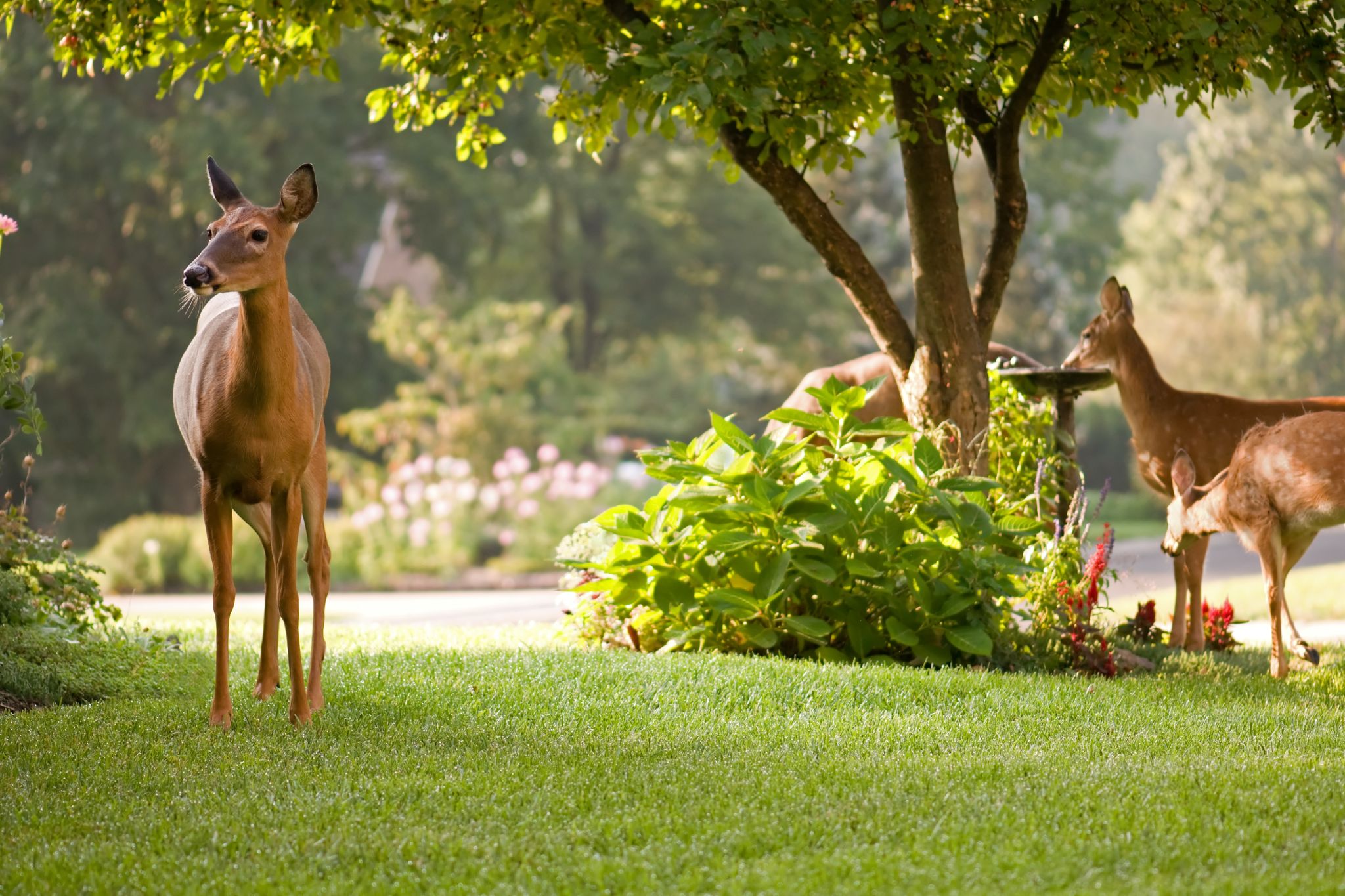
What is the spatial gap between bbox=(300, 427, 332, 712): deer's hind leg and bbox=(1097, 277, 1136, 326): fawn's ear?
5.23m

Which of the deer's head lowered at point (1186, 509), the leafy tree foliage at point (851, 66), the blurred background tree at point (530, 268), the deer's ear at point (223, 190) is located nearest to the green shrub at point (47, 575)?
the leafy tree foliage at point (851, 66)

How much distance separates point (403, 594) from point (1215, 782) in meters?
14.8

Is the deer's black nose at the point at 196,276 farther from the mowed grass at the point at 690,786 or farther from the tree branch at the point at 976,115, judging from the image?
the tree branch at the point at 976,115

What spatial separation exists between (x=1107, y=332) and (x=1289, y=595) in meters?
6.41

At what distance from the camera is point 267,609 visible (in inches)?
208

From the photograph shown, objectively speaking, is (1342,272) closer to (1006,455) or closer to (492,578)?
(492,578)

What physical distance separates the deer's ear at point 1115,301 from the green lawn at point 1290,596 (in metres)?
2.25

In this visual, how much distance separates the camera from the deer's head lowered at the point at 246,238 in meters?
4.53

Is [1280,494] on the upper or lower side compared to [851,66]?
lower

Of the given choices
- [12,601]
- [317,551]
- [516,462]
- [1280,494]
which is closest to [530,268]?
[516,462]

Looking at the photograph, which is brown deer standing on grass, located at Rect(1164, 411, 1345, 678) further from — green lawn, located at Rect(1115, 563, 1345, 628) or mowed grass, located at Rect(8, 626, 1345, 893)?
green lawn, located at Rect(1115, 563, 1345, 628)

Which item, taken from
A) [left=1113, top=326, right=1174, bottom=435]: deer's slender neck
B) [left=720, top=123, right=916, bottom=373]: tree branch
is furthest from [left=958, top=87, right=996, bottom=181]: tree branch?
[left=1113, top=326, right=1174, bottom=435]: deer's slender neck

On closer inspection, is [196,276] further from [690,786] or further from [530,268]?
[530,268]

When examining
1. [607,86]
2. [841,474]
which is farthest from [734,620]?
[607,86]
